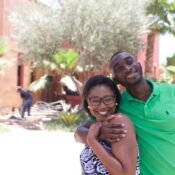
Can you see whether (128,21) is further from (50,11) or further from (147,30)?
(50,11)

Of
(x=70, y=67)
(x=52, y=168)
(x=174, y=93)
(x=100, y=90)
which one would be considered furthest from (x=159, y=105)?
(x=70, y=67)

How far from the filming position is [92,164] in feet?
6.22

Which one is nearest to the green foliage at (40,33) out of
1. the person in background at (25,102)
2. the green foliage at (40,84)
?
the green foliage at (40,84)

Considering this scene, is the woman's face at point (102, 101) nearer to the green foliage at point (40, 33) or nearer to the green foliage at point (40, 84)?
the green foliage at point (40, 33)

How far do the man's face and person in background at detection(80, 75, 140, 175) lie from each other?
0.13m

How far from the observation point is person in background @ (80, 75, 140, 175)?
1738mm

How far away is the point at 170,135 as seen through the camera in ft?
6.40

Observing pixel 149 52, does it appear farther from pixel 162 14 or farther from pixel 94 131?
pixel 94 131

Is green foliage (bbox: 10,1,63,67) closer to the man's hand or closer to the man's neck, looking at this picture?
the man's neck

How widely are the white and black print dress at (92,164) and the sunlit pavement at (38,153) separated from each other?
4817 mm

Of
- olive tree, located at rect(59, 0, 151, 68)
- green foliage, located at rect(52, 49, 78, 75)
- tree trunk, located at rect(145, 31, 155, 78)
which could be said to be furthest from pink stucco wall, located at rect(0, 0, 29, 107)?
tree trunk, located at rect(145, 31, 155, 78)

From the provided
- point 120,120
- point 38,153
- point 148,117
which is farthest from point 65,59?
point 120,120

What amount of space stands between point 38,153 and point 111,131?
7354 mm

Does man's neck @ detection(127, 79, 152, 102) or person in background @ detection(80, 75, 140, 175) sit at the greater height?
man's neck @ detection(127, 79, 152, 102)
